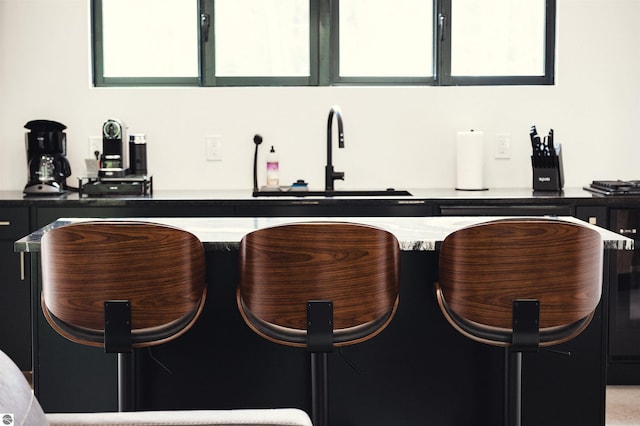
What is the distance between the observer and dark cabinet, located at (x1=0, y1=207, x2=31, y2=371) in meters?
3.86

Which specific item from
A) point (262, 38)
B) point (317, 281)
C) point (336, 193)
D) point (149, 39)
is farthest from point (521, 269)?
point (149, 39)

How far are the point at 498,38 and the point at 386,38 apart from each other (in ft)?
2.01

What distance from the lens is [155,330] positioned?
2145 mm

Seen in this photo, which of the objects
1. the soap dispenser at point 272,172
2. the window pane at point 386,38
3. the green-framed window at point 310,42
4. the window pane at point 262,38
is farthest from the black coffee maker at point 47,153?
the window pane at point 386,38

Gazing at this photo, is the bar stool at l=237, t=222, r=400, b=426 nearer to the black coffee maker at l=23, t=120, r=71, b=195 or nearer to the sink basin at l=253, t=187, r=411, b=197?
the sink basin at l=253, t=187, r=411, b=197

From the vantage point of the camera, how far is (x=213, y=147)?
446 cm

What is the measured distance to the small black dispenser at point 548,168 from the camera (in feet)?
13.8

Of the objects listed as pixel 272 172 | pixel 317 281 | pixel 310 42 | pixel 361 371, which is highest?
pixel 310 42

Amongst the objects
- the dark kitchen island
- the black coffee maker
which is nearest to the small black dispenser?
the dark kitchen island

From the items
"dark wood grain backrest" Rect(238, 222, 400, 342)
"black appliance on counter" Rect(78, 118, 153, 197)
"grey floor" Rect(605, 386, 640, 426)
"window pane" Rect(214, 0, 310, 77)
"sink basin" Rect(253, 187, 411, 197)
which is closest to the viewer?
"dark wood grain backrest" Rect(238, 222, 400, 342)

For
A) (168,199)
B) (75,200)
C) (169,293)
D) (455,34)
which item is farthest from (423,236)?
(455,34)

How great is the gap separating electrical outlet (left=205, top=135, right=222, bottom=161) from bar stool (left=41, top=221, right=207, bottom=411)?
2337 millimetres

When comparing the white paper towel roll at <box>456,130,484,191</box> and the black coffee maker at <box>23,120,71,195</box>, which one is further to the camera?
the white paper towel roll at <box>456,130,484,191</box>

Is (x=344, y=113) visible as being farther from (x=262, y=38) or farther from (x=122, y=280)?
(x=122, y=280)
